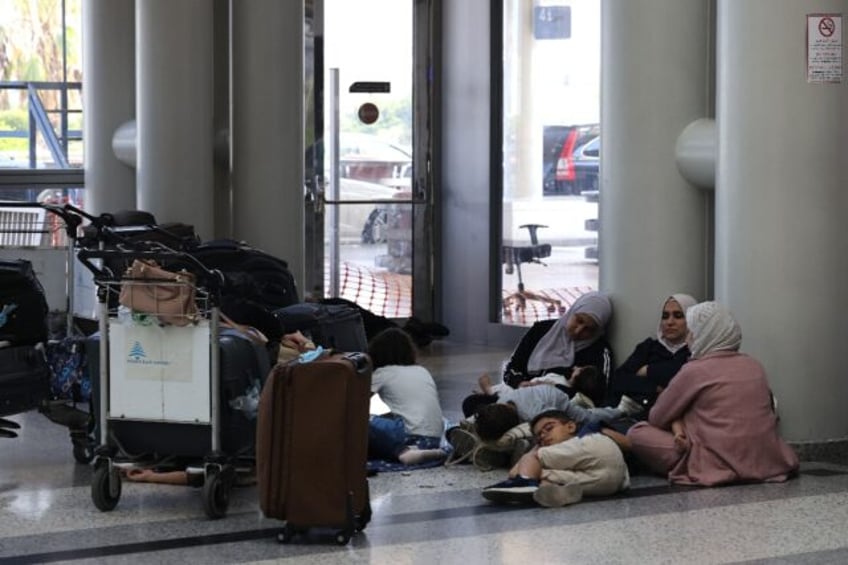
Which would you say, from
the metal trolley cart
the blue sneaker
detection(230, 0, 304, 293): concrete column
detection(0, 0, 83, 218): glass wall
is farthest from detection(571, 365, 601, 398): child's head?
detection(0, 0, 83, 218): glass wall

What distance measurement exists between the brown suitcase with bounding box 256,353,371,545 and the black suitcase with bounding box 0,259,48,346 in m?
1.95

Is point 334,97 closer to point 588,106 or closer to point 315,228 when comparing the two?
point 315,228

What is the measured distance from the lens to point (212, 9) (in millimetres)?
11109

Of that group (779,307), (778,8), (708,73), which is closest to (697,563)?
(779,307)

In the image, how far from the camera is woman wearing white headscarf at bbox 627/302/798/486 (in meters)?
7.01

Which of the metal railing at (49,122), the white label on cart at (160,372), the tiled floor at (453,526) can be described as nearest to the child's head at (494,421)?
the tiled floor at (453,526)

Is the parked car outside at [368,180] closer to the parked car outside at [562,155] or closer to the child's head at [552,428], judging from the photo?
the parked car outside at [562,155]

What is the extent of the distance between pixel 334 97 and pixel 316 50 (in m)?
0.38

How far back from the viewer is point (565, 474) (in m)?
6.72

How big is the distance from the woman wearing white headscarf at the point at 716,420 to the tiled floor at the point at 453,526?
104 mm

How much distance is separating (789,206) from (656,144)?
1.06m

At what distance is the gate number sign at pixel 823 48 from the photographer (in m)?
7.43

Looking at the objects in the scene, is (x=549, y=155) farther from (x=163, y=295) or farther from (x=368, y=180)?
(x=163, y=295)

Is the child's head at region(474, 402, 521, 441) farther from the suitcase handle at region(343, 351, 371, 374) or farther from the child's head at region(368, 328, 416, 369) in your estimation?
the suitcase handle at region(343, 351, 371, 374)
